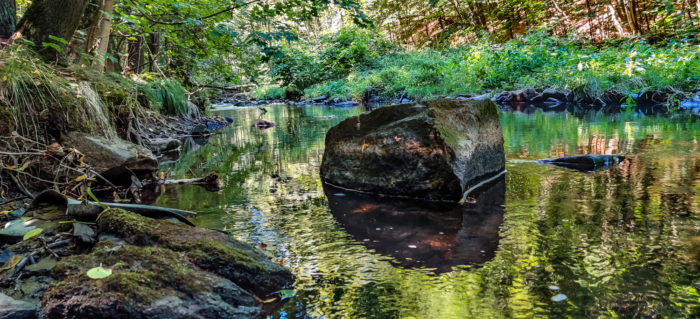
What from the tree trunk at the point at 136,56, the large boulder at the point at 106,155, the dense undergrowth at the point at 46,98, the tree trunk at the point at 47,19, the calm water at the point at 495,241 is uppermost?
the tree trunk at the point at 136,56

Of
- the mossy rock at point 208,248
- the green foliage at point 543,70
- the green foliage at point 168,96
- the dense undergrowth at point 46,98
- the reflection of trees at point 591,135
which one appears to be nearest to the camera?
the mossy rock at point 208,248

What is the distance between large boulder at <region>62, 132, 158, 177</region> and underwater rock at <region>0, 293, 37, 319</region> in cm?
251

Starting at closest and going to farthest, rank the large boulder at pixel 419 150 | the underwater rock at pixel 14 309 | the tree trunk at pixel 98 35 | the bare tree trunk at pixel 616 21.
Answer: the underwater rock at pixel 14 309 → the large boulder at pixel 419 150 → the tree trunk at pixel 98 35 → the bare tree trunk at pixel 616 21

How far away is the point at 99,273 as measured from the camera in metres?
1.80

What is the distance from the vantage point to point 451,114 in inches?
167

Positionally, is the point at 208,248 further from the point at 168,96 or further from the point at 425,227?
the point at 168,96

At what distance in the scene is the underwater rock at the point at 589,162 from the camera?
15.0ft

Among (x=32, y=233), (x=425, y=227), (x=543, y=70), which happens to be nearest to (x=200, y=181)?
(x=32, y=233)

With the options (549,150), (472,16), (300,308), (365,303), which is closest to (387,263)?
(365,303)

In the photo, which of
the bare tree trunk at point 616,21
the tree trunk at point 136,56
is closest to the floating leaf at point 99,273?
the tree trunk at point 136,56

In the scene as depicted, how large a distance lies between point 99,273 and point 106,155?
2648mm

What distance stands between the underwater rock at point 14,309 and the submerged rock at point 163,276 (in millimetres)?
57

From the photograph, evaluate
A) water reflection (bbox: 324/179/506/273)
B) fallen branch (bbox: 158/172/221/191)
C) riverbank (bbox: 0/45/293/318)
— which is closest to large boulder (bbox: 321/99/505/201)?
water reflection (bbox: 324/179/506/273)

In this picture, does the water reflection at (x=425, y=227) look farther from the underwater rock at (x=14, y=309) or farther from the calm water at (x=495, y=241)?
the underwater rock at (x=14, y=309)
